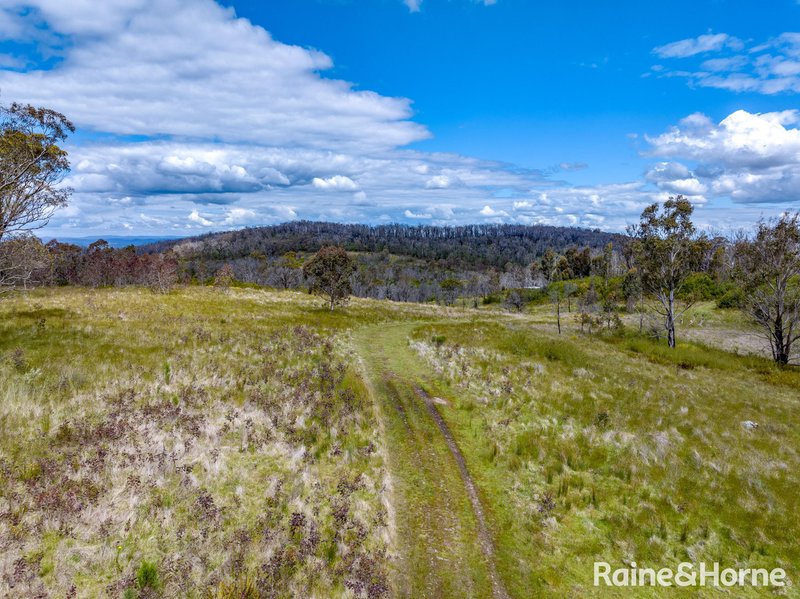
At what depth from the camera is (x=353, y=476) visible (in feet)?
32.4

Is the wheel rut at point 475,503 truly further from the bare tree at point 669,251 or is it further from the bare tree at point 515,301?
the bare tree at point 515,301

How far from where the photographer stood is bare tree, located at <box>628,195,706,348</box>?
3656 centimetres

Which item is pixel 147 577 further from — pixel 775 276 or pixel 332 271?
pixel 775 276

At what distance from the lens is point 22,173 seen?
1980 centimetres

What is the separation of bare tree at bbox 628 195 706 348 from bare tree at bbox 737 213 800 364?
3.92m

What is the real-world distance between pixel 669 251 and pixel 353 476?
128ft

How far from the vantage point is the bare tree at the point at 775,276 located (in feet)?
105

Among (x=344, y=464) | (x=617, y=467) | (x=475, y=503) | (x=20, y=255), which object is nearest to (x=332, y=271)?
(x=20, y=255)

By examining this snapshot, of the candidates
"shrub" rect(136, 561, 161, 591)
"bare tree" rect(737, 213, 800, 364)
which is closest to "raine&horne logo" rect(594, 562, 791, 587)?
"shrub" rect(136, 561, 161, 591)

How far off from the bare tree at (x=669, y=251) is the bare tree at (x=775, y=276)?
3.92m

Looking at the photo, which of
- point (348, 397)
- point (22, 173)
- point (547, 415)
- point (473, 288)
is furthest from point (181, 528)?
point (473, 288)

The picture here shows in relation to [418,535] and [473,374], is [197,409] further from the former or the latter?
[473,374]

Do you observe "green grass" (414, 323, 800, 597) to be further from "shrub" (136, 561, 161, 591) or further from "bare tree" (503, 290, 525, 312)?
"bare tree" (503, 290, 525, 312)

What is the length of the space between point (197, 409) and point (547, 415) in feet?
40.7
